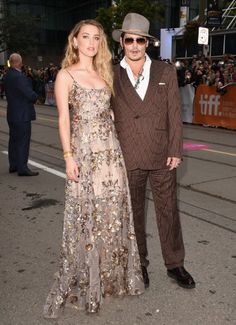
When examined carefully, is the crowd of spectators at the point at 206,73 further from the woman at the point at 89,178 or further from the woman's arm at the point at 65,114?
the woman's arm at the point at 65,114

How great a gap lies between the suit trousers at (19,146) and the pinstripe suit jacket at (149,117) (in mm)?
4243

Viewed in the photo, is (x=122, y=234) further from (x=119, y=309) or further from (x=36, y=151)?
(x=36, y=151)

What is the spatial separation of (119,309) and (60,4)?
57.3 meters

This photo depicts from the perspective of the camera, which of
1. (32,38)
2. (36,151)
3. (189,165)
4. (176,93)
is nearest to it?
(176,93)

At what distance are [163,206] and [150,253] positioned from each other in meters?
0.85

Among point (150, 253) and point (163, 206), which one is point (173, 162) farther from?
point (150, 253)

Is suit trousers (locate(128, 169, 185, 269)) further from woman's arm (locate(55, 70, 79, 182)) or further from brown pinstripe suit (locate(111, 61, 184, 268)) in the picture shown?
woman's arm (locate(55, 70, 79, 182))

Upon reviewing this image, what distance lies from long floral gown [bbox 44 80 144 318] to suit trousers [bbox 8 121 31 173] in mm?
4307

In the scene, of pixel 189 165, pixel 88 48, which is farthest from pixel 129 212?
pixel 189 165

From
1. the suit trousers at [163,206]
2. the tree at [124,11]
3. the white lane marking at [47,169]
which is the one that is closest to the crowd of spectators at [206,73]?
the white lane marking at [47,169]

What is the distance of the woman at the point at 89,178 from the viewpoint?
118 inches

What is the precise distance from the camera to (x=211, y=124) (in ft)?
43.8

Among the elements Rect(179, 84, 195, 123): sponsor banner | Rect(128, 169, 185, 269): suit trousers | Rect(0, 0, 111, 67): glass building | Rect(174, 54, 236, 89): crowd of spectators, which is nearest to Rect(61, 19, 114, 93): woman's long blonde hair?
Rect(128, 169, 185, 269): suit trousers

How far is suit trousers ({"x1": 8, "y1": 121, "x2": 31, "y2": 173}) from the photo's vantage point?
23.8 ft
